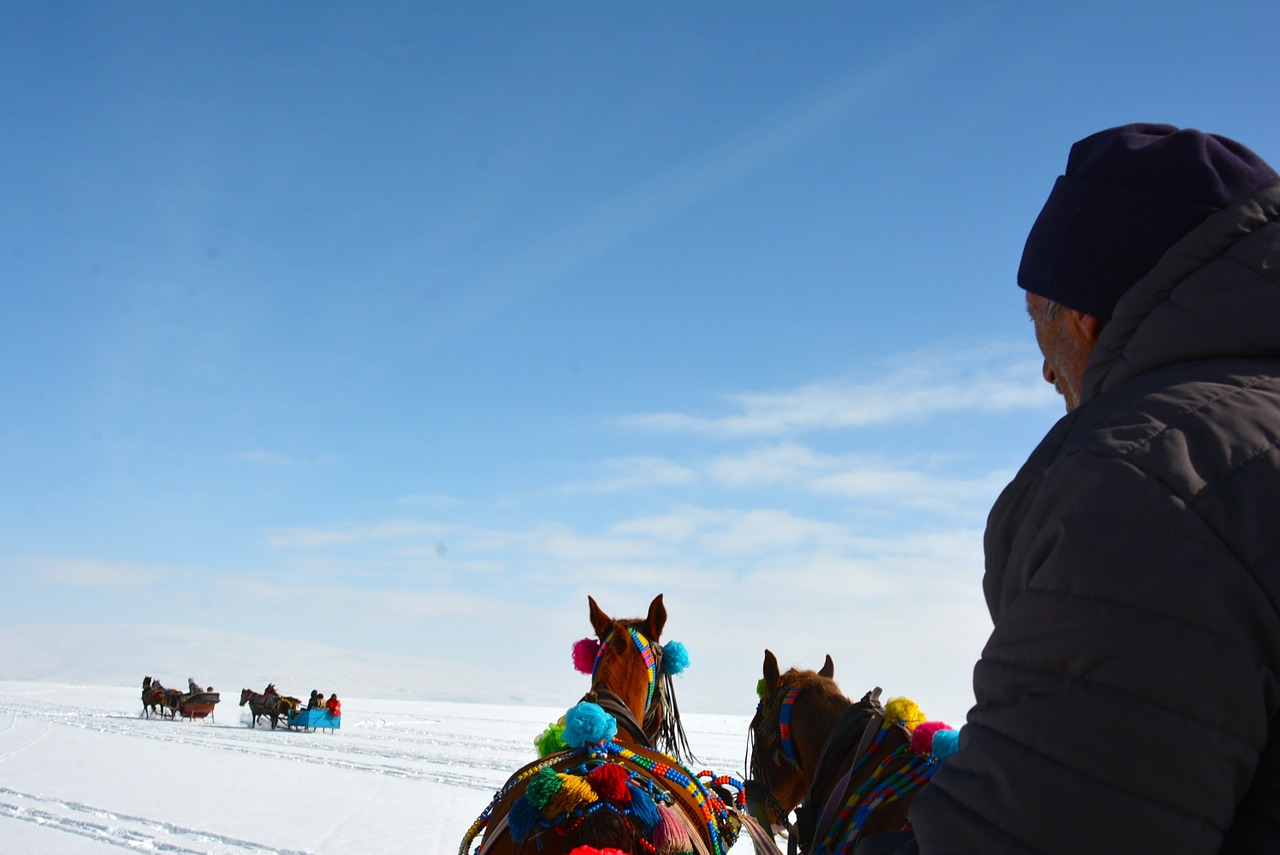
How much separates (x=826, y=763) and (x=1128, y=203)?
3.38 meters

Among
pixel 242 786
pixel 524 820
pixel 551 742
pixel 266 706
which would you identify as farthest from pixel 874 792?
pixel 266 706

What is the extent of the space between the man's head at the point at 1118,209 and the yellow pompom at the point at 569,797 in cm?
230

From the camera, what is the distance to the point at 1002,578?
1133 mm

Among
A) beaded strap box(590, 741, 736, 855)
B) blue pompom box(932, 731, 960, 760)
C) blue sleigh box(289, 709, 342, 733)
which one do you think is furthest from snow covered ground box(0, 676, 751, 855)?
blue pompom box(932, 731, 960, 760)

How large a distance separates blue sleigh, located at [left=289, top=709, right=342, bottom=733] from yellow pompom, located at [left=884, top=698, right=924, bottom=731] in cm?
2292

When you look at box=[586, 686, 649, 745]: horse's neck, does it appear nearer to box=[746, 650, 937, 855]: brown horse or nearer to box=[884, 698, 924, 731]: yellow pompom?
box=[746, 650, 937, 855]: brown horse

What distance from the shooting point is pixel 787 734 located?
472 cm

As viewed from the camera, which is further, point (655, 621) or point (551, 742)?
point (655, 621)

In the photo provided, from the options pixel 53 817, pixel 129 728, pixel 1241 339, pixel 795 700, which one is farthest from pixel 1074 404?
pixel 129 728

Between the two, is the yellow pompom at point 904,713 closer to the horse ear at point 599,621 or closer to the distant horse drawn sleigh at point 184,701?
the horse ear at point 599,621

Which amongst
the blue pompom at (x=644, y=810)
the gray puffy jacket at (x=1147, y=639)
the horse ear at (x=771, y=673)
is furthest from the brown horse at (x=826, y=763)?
the gray puffy jacket at (x=1147, y=639)

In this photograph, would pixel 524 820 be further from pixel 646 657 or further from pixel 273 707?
pixel 273 707

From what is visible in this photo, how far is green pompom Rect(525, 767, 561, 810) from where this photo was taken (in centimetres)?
305

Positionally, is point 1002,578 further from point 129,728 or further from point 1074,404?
point 129,728
